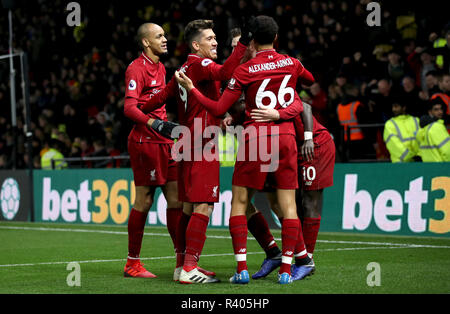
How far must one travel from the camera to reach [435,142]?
38.5 ft

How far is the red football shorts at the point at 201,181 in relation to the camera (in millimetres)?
6848

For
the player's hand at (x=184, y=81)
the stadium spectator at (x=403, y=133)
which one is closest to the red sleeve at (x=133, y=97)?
the player's hand at (x=184, y=81)

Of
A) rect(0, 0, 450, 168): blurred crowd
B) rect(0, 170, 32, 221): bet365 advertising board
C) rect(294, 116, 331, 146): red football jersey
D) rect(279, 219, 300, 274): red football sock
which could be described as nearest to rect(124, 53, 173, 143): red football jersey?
rect(294, 116, 331, 146): red football jersey

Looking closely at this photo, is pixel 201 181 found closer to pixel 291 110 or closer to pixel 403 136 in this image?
pixel 291 110

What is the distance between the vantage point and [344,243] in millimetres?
10805

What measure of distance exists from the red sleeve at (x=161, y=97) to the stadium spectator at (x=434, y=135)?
5664mm

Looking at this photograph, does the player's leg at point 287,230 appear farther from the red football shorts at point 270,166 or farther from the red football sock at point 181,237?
the red football sock at point 181,237

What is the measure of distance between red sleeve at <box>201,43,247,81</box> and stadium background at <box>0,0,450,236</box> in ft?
7.16

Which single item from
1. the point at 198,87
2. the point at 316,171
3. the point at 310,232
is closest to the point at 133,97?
the point at 198,87

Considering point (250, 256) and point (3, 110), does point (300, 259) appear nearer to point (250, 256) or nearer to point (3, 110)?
point (250, 256)

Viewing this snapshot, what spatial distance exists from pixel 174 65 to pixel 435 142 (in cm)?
896

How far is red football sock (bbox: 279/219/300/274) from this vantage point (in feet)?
21.4

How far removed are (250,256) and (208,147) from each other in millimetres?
2739

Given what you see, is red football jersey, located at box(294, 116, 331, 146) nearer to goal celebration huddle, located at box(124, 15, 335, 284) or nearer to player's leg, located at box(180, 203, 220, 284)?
goal celebration huddle, located at box(124, 15, 335, 284)
